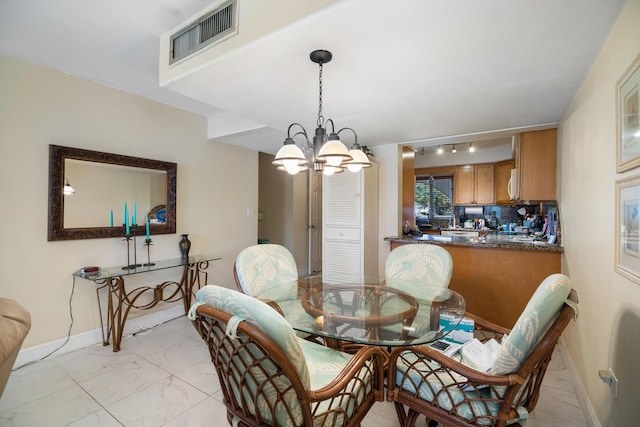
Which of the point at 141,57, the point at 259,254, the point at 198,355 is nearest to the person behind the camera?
the point at 141,57

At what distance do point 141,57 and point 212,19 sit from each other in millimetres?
879

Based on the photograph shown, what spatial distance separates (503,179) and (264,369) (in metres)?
5.80

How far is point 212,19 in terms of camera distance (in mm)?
1624

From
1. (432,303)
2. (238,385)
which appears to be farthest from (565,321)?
(238,385)

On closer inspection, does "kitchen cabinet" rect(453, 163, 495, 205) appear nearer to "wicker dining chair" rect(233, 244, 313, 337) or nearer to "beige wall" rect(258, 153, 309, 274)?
"beige wall" rect(258, 153, 309, 274)

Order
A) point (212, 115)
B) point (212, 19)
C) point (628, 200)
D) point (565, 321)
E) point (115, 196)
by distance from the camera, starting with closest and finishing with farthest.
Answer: point (565, 321), point (628, 200), point (212, 19), point (115, 196), point (212, 115)

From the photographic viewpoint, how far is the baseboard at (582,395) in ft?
5.17

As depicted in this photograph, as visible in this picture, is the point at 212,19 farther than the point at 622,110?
Yes

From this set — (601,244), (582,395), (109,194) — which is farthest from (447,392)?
(109,194)

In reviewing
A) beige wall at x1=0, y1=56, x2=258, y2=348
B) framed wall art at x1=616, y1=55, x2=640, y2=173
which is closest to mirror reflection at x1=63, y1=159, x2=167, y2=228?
beige wall at x1=0, y1=56, x2=258, y2=348

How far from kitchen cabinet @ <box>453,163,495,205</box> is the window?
0.63 feet

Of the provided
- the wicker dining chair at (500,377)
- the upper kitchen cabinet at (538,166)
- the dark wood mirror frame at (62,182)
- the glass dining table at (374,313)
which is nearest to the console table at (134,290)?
the dark wood mirror frame at (62,182)

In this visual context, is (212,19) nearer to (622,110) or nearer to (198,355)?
(622,110)

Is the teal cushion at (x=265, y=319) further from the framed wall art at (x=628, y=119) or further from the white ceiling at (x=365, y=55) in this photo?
the framed wall art at (x=628, y=119)
